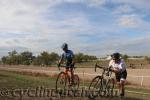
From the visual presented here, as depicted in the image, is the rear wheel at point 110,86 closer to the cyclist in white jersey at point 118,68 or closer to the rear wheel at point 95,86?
the cyclist in white jersey at point 118,68

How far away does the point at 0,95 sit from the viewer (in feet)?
51.0

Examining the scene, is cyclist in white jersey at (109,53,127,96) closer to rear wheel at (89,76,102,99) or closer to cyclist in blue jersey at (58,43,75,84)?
rear wheel at (89,76,102,99)

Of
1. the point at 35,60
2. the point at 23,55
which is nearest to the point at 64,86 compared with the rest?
the point at 35,60

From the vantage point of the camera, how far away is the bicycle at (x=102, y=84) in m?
15.5

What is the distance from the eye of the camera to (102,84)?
15.7 m

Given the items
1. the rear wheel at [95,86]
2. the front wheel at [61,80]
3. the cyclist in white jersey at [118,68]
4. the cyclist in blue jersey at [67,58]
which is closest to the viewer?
the rear wheel at [95,86]

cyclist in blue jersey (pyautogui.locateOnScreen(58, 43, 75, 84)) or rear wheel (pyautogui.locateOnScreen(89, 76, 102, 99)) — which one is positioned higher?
cyclist in blue jersey (pyautogui.locateOnScreen(58, 43, 75, 84))

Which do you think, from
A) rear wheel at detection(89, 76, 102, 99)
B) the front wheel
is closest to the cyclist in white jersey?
rear wheel at detection(89, 76, 102, 99)

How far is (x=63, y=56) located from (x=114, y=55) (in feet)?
7.94

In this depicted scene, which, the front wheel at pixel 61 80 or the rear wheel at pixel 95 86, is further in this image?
the front wheel at pixel 61 80

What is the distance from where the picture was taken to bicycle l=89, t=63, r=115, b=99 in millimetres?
15547

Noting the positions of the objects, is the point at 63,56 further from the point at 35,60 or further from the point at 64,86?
the point at 35,60

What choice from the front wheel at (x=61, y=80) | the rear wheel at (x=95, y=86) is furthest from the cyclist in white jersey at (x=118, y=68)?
the front wheel at (x=61, y=80)

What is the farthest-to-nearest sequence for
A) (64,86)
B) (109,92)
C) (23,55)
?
(23,55)
(64,86)
(109,92)
